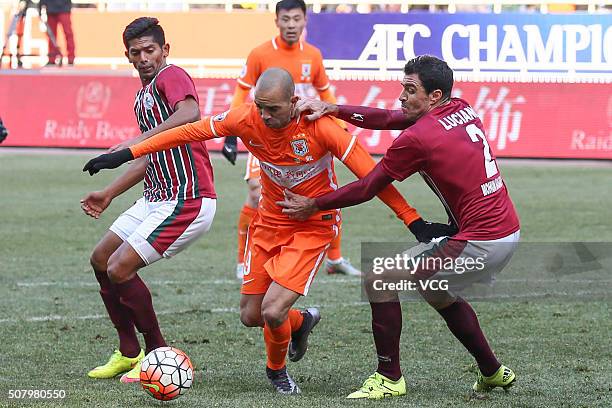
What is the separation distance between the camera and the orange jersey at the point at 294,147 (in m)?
6.17

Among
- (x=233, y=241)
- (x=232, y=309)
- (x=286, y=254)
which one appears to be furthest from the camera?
(x=233, y=241)

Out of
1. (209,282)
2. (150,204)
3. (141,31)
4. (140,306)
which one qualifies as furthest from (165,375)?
(209,282)

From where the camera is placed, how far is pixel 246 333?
8.13 m

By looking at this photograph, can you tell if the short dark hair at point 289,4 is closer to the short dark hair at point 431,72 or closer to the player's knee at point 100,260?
the player's knee at point 100,260

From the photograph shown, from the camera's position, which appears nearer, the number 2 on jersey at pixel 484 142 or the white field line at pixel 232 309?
the number 2 on jersey at pixel 484 142

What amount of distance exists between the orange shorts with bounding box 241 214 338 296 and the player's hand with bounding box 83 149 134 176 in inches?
36.0

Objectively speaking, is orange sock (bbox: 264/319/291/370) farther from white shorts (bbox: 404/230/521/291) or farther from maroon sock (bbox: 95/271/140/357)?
maroon sock (bbox: 95/271/140/357)

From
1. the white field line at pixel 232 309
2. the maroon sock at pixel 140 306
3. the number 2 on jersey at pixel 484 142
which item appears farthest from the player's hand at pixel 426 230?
the white field line at pixel 232 309

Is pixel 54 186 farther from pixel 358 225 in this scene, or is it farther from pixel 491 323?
pixel 491 323

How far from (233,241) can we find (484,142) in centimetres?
692

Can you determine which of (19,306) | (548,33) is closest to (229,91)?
(548,33)

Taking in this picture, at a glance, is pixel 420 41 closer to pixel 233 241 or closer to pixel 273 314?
pixel 233 241

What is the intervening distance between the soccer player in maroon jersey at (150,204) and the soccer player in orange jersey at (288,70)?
3678mm

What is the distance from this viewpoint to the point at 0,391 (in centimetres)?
607
